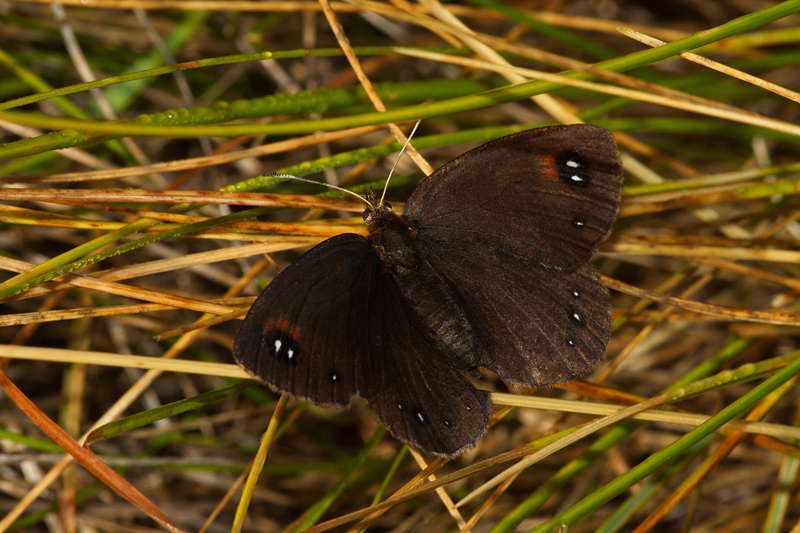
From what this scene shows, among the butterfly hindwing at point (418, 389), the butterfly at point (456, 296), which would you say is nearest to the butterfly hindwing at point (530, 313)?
the butterfly at point (456, 296)

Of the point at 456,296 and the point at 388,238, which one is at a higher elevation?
the point at 388,238

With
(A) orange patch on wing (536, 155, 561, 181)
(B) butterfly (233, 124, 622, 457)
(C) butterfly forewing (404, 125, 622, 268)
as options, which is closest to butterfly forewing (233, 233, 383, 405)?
(B) butterfly (233, 124, 622, 457)

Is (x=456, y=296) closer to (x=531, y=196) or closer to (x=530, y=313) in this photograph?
(x=530, y=313)

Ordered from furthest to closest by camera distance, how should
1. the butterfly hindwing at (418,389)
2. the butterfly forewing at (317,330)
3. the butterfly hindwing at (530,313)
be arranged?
the butterfly hindwing at (530,313), the butterfly hindwing at (418,389), the butterfly forewing at (317,330)

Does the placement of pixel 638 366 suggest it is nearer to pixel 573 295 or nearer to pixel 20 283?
pixel 573 295

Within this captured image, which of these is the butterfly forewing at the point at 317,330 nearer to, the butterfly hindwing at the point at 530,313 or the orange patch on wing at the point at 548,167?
the butterfly hindwing at the point at 530,313

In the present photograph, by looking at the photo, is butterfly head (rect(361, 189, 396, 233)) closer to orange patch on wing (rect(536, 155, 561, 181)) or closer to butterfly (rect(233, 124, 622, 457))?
butterfly (rect(233, 124, 622, 457))

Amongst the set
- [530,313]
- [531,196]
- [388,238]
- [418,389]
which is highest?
[531,196]

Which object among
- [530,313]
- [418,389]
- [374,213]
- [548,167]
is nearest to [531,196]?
[548,167]
